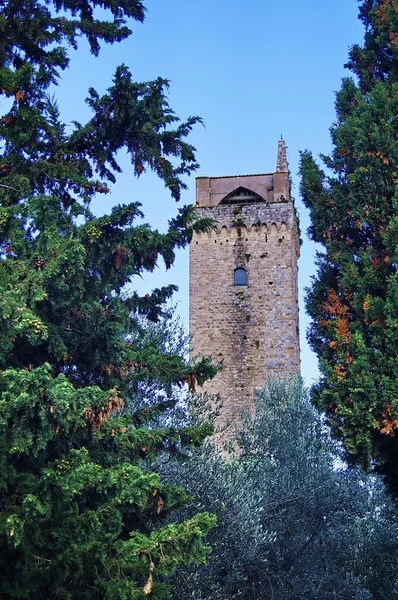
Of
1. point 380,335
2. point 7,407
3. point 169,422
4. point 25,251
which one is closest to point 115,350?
point 25,251

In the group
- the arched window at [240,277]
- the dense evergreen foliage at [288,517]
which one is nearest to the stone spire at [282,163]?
the arched window at [240,277]

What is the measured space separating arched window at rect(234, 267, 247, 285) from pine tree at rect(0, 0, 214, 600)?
57.9 feet

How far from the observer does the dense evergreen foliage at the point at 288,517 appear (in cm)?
1352

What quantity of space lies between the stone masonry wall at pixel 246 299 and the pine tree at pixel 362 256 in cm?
1472

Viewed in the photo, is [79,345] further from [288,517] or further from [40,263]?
[288,517]

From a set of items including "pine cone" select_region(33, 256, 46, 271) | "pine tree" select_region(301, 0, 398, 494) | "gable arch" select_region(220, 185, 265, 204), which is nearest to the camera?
"pine cone" select_region(33, 256, 46, 271)

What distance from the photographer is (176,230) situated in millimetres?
8625

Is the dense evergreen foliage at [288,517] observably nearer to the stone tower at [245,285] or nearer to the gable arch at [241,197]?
the stone tower at [245,285]

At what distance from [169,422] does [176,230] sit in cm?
859

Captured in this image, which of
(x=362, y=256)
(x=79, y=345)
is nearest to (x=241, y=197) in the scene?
(x=362, y=256)

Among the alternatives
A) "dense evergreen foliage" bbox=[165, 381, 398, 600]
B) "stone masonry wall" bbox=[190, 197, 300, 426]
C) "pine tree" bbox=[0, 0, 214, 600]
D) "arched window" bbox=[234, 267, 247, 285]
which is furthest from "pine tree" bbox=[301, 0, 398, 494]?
"arched window" bbox=[234, 267, 247, 285]

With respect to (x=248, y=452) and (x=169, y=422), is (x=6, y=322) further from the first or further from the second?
(x=248, y=452)

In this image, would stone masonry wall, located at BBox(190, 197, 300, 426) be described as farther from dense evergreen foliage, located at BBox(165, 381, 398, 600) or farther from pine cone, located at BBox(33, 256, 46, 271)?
pine cone, located at BBox(33, 256, 46, 271)

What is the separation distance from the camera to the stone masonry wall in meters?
25.9
